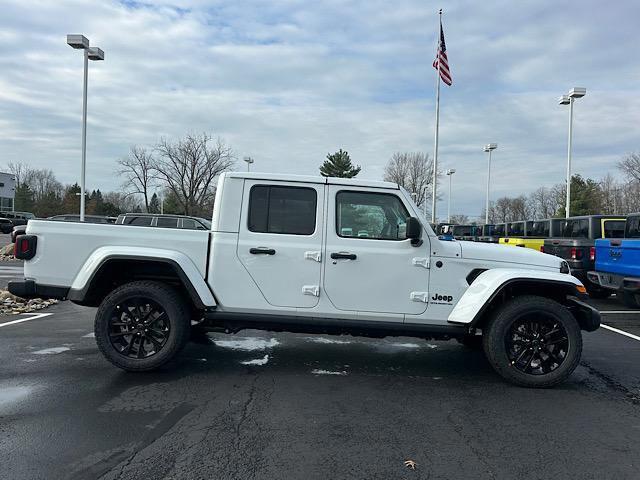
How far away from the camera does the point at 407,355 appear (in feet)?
21.1

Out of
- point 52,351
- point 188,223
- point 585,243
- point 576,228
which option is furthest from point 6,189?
point 585,243

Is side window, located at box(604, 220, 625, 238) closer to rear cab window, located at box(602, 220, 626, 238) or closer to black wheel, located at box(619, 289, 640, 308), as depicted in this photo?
rear cab window, located at box(602, 220, 626, 238)

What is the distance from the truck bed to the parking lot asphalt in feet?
3.54

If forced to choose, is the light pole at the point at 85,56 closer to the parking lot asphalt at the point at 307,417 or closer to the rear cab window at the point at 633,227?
the parking lot asphalt at the point at 307,417

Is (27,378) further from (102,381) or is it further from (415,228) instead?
(415,228)

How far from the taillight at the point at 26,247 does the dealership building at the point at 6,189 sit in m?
79.9

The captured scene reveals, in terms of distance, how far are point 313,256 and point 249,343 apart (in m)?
2.25

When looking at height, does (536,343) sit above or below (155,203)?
below

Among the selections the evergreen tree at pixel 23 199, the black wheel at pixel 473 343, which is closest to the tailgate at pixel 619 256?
the black wheel at pixel 473 343

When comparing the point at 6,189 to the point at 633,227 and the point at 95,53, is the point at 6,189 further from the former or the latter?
Answer: the point at 633,227

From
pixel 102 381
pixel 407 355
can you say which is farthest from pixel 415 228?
pixel 102 381

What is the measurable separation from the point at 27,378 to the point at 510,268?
16.8 feet

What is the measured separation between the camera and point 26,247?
5.30 meters

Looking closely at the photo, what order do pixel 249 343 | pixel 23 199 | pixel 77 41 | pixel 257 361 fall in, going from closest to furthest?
pixel 257 361, pixel 249 343, pixel 77 41, pixel 23 199
